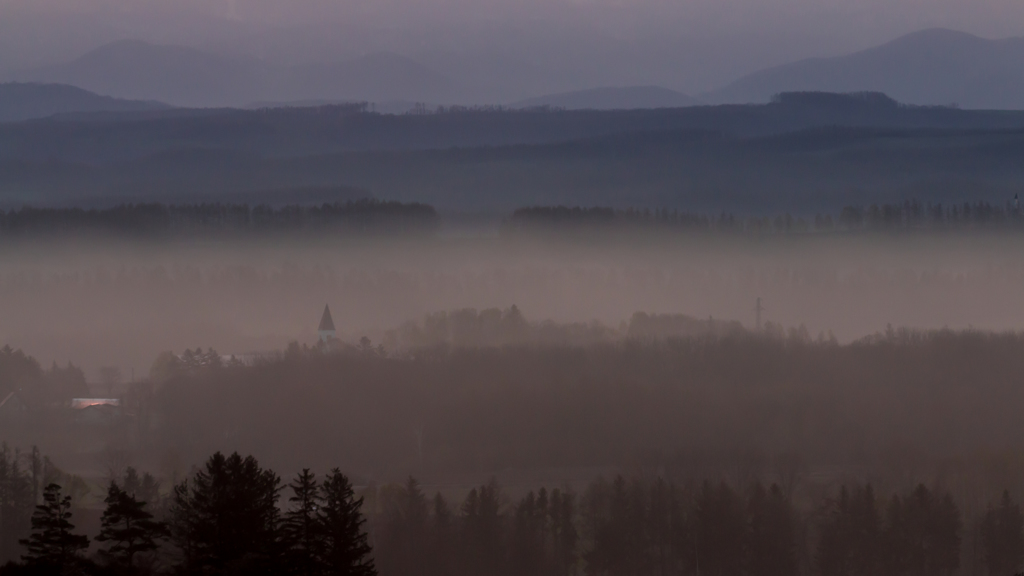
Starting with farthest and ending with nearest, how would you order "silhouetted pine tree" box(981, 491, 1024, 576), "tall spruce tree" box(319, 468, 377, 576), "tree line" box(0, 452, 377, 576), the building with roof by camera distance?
the building with roof, "silhouetted pine tree" box(981, 491, 1024, 576), "tall spruce tree" box(319, 468, 377, 576), "tree line" box(0, 452, 377, 576)

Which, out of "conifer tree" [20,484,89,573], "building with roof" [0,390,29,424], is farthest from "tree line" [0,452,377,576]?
"building with roof" [0,390,29,424]

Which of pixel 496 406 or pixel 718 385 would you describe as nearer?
pixel 496 406

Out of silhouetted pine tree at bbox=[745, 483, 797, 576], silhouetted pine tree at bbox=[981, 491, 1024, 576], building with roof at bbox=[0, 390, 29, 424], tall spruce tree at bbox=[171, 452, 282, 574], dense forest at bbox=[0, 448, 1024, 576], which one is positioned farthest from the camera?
building with roof at bbox=[0, 390, 29, 424]

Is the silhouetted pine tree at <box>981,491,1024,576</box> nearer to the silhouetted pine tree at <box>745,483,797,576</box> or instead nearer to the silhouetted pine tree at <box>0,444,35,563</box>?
the silhouetted pine tree at <box>745,483,797,576</box>

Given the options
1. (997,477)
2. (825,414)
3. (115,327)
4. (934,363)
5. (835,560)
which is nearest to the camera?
(835,560)

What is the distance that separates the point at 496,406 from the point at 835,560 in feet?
122

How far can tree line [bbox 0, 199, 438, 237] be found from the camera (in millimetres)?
140125

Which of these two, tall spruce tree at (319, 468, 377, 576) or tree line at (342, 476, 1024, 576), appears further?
tree line at (342, 476, 1024, 576)

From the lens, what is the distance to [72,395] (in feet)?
321

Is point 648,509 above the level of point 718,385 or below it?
below

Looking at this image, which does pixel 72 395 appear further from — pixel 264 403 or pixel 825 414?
pixel 825 414

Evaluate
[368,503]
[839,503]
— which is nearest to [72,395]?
[368,503]

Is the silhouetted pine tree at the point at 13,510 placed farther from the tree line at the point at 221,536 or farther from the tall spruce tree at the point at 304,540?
the tall spruce tree at the point at 304,540

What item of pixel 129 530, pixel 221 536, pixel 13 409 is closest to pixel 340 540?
pixel 221 536
